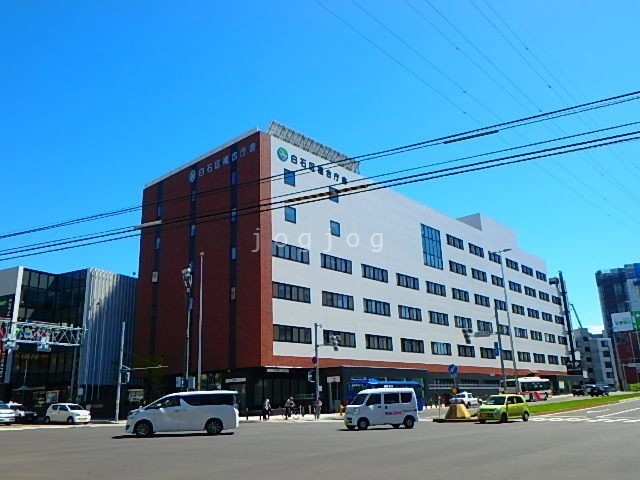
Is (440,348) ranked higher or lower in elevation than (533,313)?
lower

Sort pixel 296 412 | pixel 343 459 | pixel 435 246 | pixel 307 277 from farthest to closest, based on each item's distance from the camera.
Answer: pixel 435 246, pixel 307 277, pixel 296 412, pixel 343 459

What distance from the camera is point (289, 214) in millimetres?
51781

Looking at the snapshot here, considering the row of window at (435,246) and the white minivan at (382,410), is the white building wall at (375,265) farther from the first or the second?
the white minivan at (382,410)

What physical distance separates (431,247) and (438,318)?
9.26 metres

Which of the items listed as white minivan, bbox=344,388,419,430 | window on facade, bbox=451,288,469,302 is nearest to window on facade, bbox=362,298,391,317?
window on facade, bbox=451,288,469,302

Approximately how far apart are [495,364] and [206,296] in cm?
4629

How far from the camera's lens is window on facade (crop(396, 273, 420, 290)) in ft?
212

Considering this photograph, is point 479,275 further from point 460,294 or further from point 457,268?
point 460,294

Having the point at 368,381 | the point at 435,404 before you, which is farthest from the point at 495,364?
the point at 368,381

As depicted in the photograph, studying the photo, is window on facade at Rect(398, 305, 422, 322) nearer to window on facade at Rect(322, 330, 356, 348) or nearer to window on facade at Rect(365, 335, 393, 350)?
window on facade at Rect(365, 335, 393, 350)

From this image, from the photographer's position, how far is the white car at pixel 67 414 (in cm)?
4038

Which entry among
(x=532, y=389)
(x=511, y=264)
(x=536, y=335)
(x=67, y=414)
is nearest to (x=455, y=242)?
(x=511, y=264)

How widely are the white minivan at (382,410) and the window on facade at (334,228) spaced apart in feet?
95.3

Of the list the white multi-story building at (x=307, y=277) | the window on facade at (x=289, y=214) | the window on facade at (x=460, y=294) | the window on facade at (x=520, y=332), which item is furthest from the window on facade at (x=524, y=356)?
the window on facade at (x=289, y=214)
